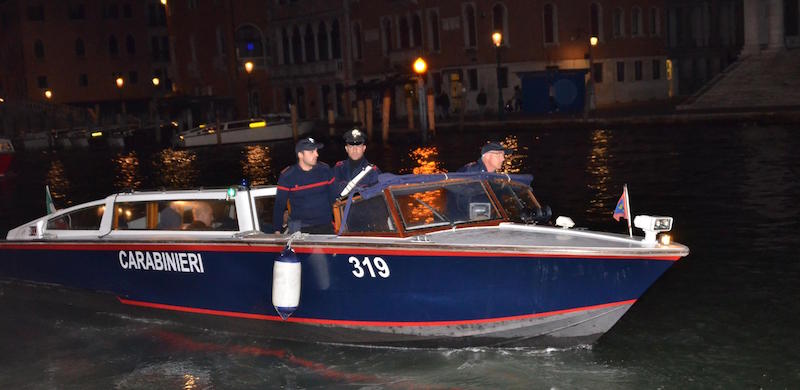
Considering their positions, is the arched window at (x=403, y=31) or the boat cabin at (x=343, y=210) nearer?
the boat cabin at (x=343, y=210)

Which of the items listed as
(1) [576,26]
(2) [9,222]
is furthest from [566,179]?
(1) [576,26]

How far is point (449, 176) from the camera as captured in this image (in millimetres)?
10125

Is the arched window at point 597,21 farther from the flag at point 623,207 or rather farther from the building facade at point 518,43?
the flag at point 623,207

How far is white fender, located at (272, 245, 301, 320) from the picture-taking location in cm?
984

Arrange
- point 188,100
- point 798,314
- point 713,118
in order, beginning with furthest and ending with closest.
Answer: point 188,100
point 713,118
point 798,314

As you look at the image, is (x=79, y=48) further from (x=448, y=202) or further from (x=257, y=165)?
(x=448, y=202)

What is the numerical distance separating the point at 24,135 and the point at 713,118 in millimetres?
41537

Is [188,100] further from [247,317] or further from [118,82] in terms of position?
[247,317]

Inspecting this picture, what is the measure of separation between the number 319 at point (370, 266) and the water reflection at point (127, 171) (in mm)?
18827

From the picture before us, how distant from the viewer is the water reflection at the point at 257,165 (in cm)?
3019

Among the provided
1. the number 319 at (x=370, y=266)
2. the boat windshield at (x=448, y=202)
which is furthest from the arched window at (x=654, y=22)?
the number 319 at (x=370, y=266)

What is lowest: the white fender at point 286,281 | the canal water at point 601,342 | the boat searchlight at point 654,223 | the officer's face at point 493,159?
the canal water at point 601,342

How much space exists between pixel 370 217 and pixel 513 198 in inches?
60.1

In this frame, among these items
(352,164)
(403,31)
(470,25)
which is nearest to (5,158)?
(470,25)
